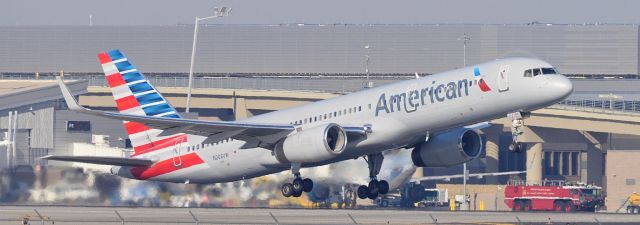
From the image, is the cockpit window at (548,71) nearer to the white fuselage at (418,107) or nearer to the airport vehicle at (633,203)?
the white fuselage at (418,107)

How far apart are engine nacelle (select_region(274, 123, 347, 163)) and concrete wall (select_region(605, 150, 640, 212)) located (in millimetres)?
63500

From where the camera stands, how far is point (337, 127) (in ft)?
230

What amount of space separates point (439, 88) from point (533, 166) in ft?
274

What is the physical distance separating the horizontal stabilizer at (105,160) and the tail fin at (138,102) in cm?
99

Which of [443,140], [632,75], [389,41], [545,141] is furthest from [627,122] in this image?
[443,140]

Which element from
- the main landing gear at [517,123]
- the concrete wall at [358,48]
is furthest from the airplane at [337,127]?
the concrete wall at [358,48]

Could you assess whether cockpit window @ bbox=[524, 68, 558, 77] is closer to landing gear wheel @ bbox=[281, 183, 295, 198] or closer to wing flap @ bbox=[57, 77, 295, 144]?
wing flap @ bbox=[57, 77, 295, 144]

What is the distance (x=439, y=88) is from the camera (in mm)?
68250

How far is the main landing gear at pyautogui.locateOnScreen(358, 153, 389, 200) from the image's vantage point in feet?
248

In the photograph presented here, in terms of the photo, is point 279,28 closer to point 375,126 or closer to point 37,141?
point 37,141

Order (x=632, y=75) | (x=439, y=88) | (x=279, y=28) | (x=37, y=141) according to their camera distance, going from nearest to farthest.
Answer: (x=439, y=88)
(x=37, y=141)
(x=632, y=75)
(x=279, y=28)

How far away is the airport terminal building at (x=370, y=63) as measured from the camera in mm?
159500

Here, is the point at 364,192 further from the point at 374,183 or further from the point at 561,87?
the point at 561,87

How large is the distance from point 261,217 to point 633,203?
44906 millimetres
